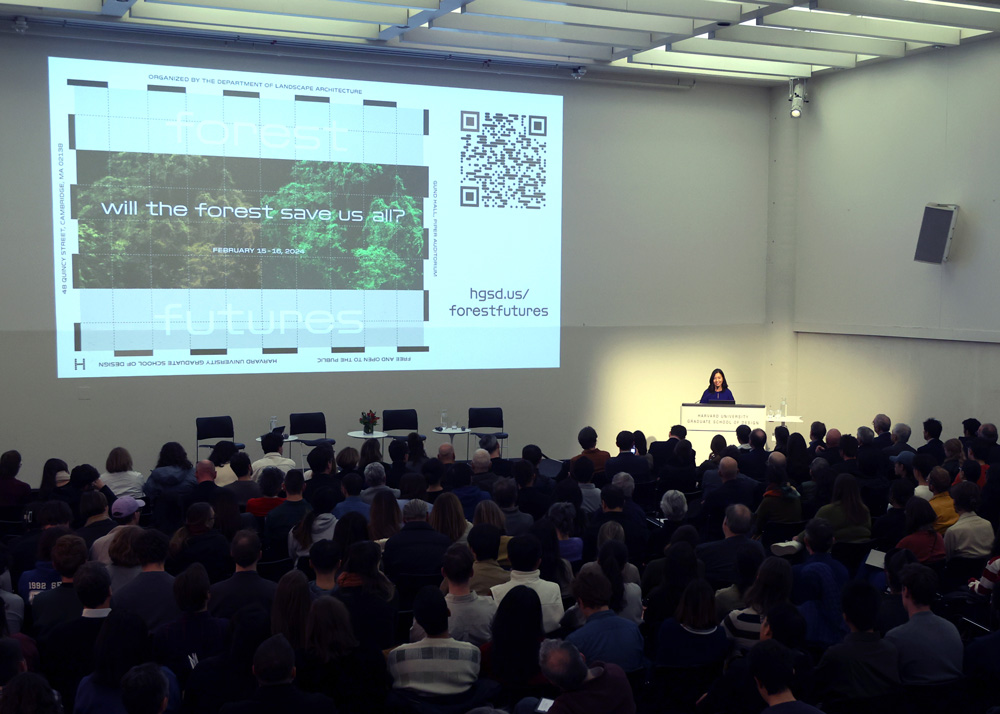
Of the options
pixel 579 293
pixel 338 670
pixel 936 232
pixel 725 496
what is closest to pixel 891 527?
pixel 725 496

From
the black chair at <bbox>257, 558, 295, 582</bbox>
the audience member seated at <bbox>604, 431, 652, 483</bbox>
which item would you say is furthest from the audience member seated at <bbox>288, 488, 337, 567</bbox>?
the audience member seated at <bbox>604, 431, 652, 483</bbox>

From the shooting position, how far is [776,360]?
486 inches

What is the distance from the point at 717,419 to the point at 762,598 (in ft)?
21.0

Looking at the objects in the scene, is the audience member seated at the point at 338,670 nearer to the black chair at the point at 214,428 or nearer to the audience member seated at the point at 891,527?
the audience member seated at the point at 891,527

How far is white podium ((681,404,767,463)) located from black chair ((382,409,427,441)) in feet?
10.2

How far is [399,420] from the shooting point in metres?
9.84

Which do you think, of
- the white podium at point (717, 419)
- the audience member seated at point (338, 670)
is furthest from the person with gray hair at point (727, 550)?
the white podium at point (717, 419)

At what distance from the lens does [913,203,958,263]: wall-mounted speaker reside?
31.9ft

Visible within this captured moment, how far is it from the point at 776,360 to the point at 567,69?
193 inches

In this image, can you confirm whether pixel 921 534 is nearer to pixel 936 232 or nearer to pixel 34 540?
pixel 34 540

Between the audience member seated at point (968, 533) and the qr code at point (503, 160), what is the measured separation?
6.68 metres

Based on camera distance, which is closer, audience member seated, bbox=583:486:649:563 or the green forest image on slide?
audience member seated, bbox=583:486:649:563

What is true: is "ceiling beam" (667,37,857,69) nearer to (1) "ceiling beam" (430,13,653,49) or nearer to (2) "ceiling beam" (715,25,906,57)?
(2) "ceiling beam" (715,25,906,57)

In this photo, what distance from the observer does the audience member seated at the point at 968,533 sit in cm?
514
